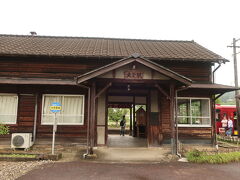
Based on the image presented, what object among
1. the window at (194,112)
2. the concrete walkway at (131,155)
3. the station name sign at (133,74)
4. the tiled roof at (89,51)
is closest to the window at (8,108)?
the tiled roof at (89,51)

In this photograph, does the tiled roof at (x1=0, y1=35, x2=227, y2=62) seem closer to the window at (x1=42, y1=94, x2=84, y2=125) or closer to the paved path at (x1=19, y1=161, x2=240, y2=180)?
the window at (x1=42, y1=94, x2=84, y2=125)

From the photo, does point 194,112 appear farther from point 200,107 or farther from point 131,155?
point 131,155

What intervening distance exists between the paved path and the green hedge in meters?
0.29

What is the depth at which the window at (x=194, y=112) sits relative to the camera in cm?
936

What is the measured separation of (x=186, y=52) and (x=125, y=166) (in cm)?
777

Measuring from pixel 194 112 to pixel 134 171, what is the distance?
230 inches

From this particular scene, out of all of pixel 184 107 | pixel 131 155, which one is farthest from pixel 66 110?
pixel 184 107

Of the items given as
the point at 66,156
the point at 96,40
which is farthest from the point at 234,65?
the point at 66,156

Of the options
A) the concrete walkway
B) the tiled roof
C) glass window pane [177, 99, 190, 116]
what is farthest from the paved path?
the tiled roof

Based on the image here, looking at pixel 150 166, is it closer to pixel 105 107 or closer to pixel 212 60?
pixel 105 107

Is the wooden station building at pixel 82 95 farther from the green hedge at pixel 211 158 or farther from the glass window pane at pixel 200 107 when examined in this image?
the green hedge at pixel 211 158

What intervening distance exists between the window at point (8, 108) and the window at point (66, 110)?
55.9 inches

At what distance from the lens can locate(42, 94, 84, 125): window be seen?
8844 millimetres

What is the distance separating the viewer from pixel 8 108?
8812mm
